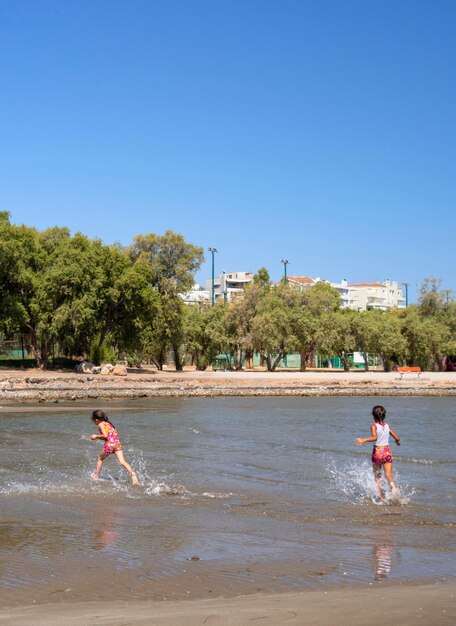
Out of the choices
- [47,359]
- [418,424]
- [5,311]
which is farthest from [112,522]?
[47,359]

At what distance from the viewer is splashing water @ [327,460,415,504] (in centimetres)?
1291

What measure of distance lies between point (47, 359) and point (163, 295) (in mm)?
11152

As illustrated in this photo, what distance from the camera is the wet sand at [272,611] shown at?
610cm

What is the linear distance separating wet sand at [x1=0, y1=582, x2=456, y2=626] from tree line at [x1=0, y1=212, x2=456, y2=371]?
47918 millimetres

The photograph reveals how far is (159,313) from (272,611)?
55.6m

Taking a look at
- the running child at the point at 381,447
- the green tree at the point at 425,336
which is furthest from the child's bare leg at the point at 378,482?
the green tree at the point at 425,336

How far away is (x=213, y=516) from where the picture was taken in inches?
444

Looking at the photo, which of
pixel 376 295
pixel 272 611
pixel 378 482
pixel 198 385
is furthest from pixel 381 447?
pixel 376 295

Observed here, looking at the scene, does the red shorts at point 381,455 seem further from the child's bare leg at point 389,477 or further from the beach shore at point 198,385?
the beach shore at point 198,385

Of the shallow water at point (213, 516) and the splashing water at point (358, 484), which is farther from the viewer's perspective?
the splashing water at point (358, 484)

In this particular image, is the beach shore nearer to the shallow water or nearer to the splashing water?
the shallow water

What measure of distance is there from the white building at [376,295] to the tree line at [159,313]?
95.8m

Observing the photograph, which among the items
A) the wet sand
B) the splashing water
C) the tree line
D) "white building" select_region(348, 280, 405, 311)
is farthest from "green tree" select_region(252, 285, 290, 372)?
"white building" select_region(348, 280, 405, 311)

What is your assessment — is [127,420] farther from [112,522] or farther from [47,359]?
[47,359]
